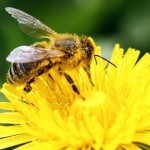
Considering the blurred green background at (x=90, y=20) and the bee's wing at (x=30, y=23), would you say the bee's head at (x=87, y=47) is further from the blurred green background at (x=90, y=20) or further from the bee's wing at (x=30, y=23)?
the blurred green background at (x=90, y=20)

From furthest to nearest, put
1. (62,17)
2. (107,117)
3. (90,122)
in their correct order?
(62,17), (107,117), (90,122)

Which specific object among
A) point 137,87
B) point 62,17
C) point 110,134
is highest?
point 62,17

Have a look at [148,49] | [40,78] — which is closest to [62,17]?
[148,49]

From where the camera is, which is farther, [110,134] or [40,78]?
[40,78]

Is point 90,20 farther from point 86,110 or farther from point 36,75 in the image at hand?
point 86,110

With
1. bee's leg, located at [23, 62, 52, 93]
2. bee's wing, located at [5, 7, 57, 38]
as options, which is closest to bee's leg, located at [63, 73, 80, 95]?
bee's leg, located at [23, 62, 52, 93]

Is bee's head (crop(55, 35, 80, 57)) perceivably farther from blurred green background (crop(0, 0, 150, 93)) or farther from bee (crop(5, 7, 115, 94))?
blurred green background (crop(0, 0, 150, 93))

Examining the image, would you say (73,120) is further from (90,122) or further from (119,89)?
(119,89)
